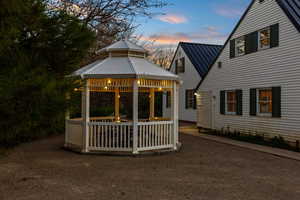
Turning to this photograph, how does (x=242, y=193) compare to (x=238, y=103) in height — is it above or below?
below

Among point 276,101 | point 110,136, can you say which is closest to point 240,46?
point 276,101

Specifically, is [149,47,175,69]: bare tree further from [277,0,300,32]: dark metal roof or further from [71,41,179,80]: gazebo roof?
[71,41,179,80]: gazebo roof

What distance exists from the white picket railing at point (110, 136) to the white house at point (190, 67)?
11665 millimetres

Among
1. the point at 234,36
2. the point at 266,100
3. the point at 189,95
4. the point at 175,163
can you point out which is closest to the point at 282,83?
the point at 266,100

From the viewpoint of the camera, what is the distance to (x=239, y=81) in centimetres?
1291

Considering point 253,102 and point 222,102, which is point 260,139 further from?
point 222,102

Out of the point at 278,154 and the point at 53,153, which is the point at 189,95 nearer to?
the point at 278,154

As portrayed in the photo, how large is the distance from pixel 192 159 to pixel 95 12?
8.15 metres

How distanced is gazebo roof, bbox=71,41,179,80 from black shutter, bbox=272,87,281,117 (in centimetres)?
430

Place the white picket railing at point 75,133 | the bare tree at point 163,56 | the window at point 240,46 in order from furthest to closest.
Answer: the bare tree at point 163,56 < the window at point 240,46 < the white picket railing at point 75,133

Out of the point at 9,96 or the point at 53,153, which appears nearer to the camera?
the point at 9,96

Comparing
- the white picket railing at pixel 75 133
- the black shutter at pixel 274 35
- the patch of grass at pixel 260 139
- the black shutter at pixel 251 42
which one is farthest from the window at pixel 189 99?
the white picket railing at pixel 75 133

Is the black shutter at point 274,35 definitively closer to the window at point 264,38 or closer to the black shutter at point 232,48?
the window at point 264,38

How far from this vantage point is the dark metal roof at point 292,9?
387 inches
